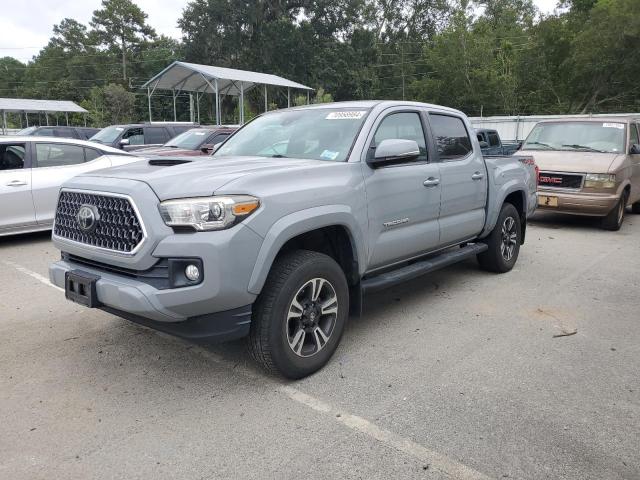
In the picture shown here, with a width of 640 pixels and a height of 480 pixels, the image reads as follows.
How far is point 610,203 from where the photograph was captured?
884cm

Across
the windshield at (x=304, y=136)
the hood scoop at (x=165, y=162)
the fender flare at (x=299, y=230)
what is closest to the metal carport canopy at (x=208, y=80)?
the windshield at (x=304, y=136)

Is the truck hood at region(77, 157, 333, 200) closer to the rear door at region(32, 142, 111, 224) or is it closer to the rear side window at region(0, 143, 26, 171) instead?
the rear door at region(32, 142, 111, 224)

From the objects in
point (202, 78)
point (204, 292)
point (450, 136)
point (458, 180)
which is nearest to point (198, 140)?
point (450, 136)

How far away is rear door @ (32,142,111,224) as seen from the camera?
303 inches

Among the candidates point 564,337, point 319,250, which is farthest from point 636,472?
point 319,250

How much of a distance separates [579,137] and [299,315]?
27.8 feet

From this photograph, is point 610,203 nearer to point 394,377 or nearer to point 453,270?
point 453,270

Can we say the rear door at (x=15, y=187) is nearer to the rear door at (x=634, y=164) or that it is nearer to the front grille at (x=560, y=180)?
the front grille at (x=560, y=180)

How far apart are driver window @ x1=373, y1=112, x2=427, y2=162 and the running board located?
3.08 feet

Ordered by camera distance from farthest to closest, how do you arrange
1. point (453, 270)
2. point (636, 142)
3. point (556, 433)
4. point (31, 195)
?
point (636, 142)
point (31, 195)
point (453, 270)
point (556, 433)

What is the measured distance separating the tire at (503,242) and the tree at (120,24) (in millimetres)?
72088

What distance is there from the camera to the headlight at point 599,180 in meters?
8.77

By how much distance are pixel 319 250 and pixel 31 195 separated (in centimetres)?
Result: 560

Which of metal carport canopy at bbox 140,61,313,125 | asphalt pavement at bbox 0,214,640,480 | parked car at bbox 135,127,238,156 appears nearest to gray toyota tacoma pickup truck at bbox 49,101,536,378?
asphalt pavement at bbox 0,214,640,480
